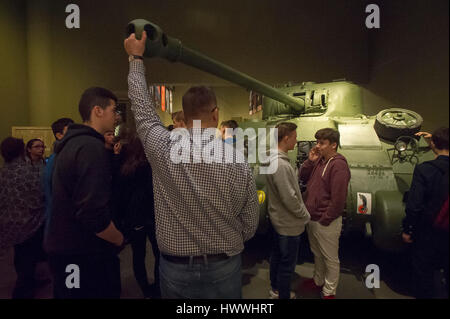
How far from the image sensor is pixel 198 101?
134 cm

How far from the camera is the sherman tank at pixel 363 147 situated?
99.9 inches

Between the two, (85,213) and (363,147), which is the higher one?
(363,147)

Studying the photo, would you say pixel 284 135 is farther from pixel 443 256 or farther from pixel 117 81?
pixel 117 81

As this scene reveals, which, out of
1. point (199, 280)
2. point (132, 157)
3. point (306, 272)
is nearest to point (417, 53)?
point (199, 280)

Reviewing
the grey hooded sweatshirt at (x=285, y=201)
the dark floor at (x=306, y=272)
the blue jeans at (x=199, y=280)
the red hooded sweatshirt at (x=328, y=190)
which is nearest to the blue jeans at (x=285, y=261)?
the grey hooded sweatshirt at (x=285, y=201)

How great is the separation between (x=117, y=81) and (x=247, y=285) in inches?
117

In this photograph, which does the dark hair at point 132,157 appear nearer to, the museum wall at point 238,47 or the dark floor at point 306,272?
the museum wall at point 238,47

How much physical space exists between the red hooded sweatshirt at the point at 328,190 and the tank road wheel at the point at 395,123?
1.01 meters

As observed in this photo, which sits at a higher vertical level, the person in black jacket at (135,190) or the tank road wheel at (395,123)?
the tank road wheel at (395,123)

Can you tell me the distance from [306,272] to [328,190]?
133cm

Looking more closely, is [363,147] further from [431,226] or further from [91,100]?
[91,100]

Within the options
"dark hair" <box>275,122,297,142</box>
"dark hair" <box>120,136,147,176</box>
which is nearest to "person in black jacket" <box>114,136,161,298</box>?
"dark hair" <box>120,136,147,176</box>

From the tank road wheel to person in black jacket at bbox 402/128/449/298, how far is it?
2271 millimetres
